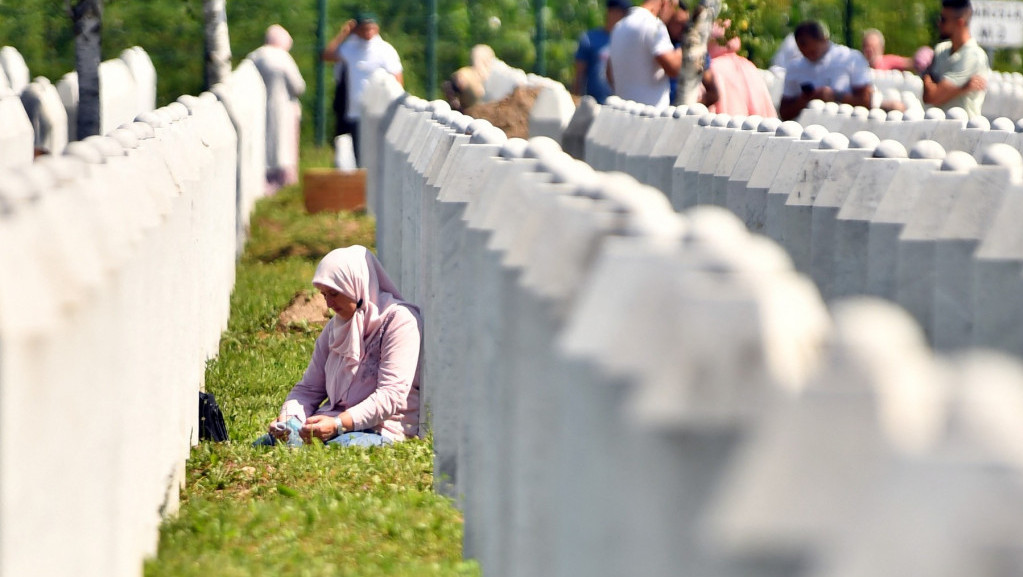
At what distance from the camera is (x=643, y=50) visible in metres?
12.7

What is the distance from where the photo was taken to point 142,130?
6.21 m

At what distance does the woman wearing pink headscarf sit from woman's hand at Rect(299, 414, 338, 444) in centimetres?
649

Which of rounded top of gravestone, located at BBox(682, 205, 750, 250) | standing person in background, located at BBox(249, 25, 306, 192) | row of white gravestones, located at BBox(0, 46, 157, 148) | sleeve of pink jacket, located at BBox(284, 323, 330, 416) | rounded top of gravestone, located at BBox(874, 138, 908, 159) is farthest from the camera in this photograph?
standing person in background, located at BBox(249, 25, 306, 192)

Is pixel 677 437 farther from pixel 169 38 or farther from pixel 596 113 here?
pixel 169 38

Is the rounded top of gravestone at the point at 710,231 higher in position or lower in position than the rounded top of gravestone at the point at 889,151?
higher

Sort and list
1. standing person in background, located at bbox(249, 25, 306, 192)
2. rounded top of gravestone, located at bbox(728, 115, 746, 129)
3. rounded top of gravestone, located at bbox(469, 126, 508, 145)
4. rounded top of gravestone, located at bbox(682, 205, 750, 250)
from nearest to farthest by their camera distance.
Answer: rounded top of gravestone, located at bbox(682, 205, 750, 250) → rounded top of gravestone, located at bbox(469, 126, 508, 145) → rounded top of gravestone, located at bbox(728, 115, 746, 129) → standing person in background, located at bbox(249, 25, 306, 192)

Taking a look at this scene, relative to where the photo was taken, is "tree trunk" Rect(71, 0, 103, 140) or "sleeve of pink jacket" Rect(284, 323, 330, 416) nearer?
"sleeve of pink jacket" Rect(284, 323, 330, 416)

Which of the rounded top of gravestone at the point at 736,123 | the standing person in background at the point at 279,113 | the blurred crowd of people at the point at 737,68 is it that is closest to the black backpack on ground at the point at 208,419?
the rounded top of gravestone at the point at 736,123

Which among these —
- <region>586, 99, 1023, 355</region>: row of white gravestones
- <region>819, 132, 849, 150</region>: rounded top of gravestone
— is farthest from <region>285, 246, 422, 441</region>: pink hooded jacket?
<region>819, 132, 849, 150</region>: rounded top of gravestone

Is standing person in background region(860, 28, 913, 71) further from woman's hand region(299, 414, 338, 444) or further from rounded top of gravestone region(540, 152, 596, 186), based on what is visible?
rounded top of gravestone region(540, 152, 596, 186)

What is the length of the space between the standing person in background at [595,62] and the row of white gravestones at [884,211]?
23.7 feet

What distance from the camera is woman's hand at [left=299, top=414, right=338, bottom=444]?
7047 millimetres

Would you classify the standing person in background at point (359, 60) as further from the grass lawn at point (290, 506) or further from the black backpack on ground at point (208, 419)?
the black backpack on ground at point (208, 419)

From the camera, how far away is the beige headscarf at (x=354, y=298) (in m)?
7.25
